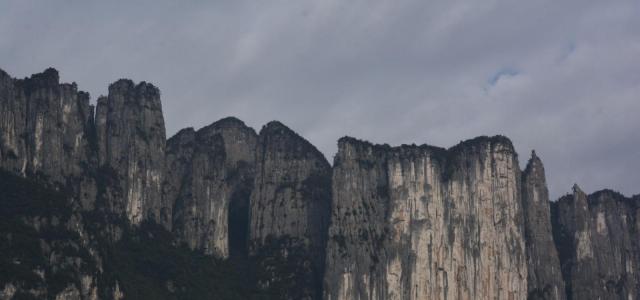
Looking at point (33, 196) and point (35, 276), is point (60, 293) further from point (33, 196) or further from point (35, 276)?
point (33, 196)

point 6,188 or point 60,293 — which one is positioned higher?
point 6,188

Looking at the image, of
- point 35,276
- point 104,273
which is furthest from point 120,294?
point 35,276

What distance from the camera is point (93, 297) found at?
626ft

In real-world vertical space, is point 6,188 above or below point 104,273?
above

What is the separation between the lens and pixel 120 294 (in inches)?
7712

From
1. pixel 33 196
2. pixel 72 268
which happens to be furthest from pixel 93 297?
pixel 33 196

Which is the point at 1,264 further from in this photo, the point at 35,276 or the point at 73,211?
the point at 73,211

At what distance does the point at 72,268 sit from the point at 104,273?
7359 mm

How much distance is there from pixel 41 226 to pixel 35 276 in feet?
35.8

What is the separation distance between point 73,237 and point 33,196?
387 inches

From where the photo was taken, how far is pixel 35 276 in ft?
604

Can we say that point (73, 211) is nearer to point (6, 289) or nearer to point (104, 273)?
point (104, 273)

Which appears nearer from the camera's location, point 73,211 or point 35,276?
point 35,276

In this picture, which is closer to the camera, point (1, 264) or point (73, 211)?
point (1, 264)
